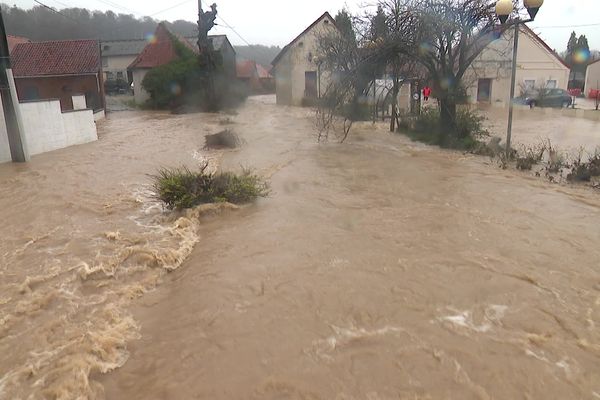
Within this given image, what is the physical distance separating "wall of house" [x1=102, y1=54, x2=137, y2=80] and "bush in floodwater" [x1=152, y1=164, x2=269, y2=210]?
166ft

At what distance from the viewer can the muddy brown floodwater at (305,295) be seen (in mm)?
3920

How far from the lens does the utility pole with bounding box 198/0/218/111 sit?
102 ft

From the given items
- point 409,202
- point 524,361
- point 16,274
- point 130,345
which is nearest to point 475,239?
point 409,202

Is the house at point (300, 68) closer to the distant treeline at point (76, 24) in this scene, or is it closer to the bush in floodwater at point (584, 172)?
the distant treeline at point (76, 24)

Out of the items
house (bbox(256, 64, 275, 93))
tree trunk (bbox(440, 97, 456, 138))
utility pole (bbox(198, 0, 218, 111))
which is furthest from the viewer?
house (bbox(256, 64, 275, 93))

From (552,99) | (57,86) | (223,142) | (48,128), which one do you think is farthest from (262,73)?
(48,128)

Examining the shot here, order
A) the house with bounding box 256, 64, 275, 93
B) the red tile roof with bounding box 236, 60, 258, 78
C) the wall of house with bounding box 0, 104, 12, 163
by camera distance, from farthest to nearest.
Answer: the house with bounding box 256, 64, 275, 93 < the red tile roof with bounding box 236, 60, 258, 78 < the wall of house with bounding box 0, 104, 12, 163

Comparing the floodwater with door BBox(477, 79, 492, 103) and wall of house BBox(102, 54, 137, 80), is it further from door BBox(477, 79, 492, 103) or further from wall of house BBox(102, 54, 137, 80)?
wall of house BBox(102, 54, 137, 80)

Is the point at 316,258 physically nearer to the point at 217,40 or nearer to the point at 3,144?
the point at 3,144

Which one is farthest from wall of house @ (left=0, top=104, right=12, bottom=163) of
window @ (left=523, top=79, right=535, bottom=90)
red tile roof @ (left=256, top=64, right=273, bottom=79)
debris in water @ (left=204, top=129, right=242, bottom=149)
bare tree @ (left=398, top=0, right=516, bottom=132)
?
red tile roof @ (left=256, top=64, right=273, bottom=79)

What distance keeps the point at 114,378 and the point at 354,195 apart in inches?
265

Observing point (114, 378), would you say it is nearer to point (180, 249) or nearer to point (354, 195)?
point (180, 249)

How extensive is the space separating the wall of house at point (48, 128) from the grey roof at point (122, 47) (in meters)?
39.3

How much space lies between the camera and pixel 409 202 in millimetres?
9344
